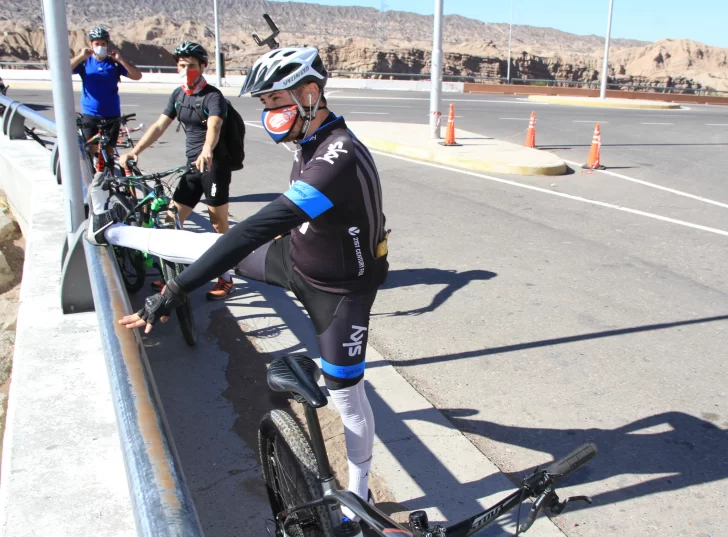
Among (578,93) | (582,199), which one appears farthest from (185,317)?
(578,93)

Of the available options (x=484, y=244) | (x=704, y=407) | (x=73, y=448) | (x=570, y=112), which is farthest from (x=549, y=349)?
(x=570, y=112)

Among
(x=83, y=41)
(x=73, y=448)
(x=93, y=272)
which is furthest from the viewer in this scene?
(x=83, y=41)

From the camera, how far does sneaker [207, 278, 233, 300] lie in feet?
20.6

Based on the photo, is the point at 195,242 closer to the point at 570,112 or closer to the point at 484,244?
the point at 484,244

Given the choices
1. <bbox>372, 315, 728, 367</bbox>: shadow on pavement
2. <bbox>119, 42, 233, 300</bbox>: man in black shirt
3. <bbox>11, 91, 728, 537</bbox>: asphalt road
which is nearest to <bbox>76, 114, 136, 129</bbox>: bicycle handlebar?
<bbox>11, 91, 728, 537</bbox>: asphalt road

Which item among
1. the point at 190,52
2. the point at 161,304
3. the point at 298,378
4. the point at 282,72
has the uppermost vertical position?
the point at 190,52

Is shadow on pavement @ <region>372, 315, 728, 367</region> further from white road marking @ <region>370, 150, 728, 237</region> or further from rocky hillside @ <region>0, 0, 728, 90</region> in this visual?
rocky hillside @ <region>0, 0, 728, 90</region>

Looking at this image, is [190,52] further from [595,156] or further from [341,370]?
[595,156]

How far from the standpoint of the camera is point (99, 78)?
9320 millimetres

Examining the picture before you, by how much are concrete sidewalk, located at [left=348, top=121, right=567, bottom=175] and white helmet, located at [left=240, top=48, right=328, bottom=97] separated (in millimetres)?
10832

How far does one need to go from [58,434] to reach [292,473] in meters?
1.14

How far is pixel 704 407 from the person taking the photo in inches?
180

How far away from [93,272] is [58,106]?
1682 mm

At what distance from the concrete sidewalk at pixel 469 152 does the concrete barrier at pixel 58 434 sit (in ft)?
32.6
